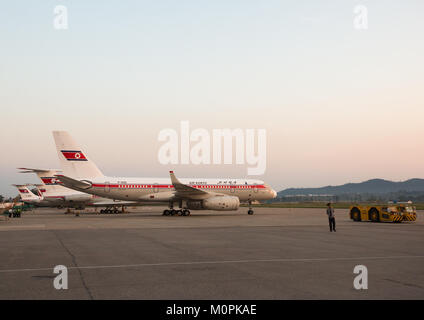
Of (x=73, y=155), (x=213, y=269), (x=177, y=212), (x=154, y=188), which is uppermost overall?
(x=73, y=155)

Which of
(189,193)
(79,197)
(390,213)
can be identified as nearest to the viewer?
(390,213)

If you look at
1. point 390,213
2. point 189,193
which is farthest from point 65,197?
point 390,213

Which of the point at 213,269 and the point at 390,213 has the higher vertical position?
the point at 213,269

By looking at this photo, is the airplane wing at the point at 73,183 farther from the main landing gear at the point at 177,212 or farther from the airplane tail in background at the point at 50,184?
the airplane tail in background at the point at 50,184

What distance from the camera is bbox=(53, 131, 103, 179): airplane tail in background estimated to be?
3905cm

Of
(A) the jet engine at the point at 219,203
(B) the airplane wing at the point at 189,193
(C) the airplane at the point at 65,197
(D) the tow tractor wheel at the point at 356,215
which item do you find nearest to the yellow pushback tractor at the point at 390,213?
(D) the tow tractor wheel at the point at 356,215

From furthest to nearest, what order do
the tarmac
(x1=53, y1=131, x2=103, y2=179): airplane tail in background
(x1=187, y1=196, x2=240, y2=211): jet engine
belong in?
(x1=53, y1=131, x2=103, y2=179): airplane tail in background
(x1=187, y1=196, x2=240, y2=211): jet engine
the tarmac

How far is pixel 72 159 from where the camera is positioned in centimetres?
3922

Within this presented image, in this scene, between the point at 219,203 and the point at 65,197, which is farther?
the point at 65,197

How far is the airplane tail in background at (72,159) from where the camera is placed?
128 ft

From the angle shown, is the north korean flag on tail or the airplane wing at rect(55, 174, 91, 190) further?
the north korean flag on tail

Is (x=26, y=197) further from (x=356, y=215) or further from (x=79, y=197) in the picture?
(x=356, y=215)

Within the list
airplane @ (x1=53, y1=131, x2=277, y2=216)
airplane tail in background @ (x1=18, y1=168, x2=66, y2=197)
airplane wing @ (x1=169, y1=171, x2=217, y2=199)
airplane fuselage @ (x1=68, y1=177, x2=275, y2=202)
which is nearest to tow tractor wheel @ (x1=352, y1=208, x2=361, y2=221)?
airplane @ (x1=53, y1=131, x2=277, y2=216)

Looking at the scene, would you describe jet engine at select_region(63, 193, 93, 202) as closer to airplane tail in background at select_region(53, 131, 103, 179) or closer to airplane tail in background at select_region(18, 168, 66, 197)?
airplane tail in background at select_region(18, 168, 66, 197)
